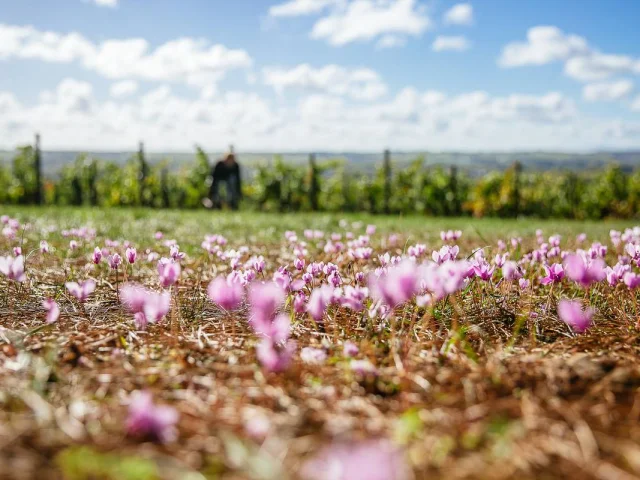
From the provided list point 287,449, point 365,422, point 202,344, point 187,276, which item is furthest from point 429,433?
point 187,276

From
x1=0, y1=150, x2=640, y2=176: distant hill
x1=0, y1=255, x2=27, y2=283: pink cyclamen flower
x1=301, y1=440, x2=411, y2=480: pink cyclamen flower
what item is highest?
x1=0, y1=150, x2=640, y2=176: distant hill

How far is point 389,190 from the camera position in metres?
24.8

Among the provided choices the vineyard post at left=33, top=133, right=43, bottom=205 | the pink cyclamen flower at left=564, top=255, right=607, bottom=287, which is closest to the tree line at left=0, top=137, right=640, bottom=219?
the vineyard post at left=33, top=133, right=43, bottom=205

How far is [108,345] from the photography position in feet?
7.94

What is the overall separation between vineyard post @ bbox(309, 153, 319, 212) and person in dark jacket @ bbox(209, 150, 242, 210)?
5.28m

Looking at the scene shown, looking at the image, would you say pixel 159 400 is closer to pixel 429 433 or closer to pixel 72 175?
pixel 429 433

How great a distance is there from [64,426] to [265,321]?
688 millimetres

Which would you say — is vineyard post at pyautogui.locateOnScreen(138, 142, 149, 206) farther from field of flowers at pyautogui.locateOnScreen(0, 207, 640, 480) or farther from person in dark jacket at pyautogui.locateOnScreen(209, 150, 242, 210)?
field of flowers at pyautogui.locateOnScreen(0, 207, 640, 480)

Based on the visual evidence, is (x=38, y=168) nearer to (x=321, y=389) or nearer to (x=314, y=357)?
(x=314, y=357)

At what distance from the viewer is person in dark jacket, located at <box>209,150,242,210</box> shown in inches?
707

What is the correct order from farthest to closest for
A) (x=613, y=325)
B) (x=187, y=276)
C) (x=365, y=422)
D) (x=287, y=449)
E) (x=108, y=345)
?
(x=187, y=276) → (x=613, y=325) → (x=108, y=345) → (x=365, y=422) → (x=287, y=449)

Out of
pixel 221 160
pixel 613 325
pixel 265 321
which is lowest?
pixel 613 325

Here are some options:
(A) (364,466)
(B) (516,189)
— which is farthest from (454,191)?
(A) (364,466)

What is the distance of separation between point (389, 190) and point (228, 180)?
29.7 feet
